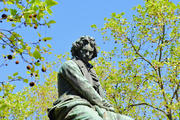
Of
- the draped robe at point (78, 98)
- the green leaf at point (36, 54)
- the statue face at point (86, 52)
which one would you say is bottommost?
the draped robe at point (78, 98)

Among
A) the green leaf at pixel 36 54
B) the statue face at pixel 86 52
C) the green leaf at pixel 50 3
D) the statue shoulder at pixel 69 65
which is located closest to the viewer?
the green leaf at pixel 36 54

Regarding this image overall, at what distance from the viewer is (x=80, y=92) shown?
6.14 m

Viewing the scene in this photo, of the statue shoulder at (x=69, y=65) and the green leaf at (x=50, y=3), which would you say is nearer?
the green leaf at (x=50, y=3)

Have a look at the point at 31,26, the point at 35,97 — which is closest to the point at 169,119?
the point at 35,97

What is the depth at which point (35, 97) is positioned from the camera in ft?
65.0

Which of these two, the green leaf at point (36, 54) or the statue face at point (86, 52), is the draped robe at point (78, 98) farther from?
the green leaf at point (36, 54)

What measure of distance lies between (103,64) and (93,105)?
35.1 ft

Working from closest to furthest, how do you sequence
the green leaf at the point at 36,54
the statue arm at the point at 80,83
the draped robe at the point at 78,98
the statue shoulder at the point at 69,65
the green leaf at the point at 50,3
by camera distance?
the green leaf at the point at 36,54 → the green leaf at the point at 50,3 → the draped robe at the point at 78,98 → the statue arm at the point at 80,83 → the statue shoulder at the point at 69,65

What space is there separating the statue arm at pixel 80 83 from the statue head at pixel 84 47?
0.44 m

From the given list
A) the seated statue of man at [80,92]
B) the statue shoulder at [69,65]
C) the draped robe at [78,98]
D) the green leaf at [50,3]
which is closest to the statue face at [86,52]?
the seated statue of man at [80,92]

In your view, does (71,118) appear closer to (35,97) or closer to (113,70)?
(113,70)

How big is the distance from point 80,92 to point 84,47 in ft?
3.30

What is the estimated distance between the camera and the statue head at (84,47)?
22.2 feet

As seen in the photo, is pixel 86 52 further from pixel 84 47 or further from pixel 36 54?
pixel 36 54
